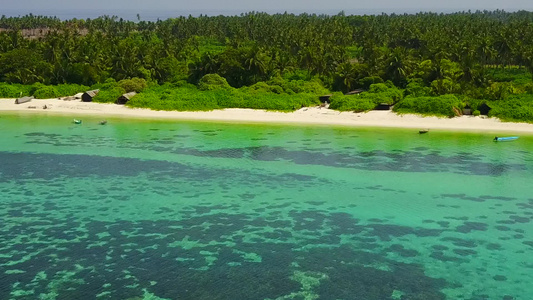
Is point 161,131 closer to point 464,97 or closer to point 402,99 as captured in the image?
point 402,99

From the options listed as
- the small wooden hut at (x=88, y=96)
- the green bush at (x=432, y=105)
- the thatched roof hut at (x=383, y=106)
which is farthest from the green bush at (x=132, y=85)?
the green bush at (x=432, y=105)

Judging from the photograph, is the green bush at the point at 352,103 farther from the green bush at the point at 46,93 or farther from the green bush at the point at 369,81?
the green bush at the point at 46,93

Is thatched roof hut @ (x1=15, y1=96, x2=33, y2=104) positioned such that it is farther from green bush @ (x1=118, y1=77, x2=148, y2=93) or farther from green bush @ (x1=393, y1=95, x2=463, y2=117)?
green bush @ (x1=393, y1=95, x2=463, y2=117)

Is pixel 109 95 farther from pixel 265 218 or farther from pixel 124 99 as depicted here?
pixel 265 218

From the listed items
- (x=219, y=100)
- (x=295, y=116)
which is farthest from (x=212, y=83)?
(x=295, y=116)

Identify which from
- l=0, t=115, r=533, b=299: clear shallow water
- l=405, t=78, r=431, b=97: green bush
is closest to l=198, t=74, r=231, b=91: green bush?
l=405, t=78, r=431, b=97: green bush

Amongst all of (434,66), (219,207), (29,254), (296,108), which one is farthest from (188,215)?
(434,66)
